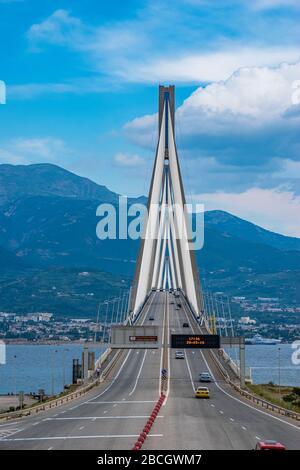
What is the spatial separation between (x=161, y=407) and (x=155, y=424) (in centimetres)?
1222

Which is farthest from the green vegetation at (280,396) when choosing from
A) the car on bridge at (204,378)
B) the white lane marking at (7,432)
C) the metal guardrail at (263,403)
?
the white lane marking at (7,432)

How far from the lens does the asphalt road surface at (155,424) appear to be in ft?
130

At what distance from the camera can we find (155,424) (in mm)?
47469

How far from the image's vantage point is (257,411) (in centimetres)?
5919

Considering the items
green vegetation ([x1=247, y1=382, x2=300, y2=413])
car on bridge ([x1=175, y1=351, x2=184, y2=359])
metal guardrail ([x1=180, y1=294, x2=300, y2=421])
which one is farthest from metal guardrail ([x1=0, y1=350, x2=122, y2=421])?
green vegetation ([x1=247, y1=382, x2=300, y2=413])

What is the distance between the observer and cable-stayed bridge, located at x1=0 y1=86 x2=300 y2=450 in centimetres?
4078

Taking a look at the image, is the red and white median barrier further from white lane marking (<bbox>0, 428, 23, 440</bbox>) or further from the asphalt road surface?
white lane marking (<bbox>0, 428, 23, 440</bbox>)

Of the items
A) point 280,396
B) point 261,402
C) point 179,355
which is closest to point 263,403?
point 261,402

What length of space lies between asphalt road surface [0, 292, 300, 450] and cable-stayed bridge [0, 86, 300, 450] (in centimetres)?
4

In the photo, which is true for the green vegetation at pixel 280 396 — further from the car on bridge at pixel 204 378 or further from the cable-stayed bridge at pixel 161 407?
the car on bridge at pixel 204 378

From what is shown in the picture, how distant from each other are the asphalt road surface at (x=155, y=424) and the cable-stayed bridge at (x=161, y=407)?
36mm

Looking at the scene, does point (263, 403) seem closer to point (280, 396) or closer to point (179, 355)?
point (280, 396)
